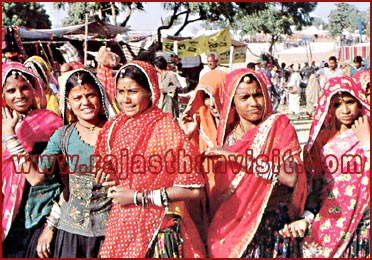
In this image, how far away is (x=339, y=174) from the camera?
352cm

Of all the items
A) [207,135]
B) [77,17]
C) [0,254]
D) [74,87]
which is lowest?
[0,254]

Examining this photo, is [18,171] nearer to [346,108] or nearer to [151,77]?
[151,77]

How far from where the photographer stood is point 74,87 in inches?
132

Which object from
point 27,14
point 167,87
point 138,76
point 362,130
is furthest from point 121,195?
point 27,14

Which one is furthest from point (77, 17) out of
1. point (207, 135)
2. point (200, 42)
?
point (207, 135)

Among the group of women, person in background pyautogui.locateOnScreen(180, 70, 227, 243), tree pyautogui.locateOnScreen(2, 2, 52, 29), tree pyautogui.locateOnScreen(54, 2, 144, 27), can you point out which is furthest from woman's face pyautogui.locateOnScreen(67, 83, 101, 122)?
tree pyautogui.locateOnScreen(2, 2, 52, 29)

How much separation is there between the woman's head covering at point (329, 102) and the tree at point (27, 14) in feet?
87.5

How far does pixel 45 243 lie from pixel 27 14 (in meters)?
29.5

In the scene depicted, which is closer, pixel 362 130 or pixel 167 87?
pixel 362 130

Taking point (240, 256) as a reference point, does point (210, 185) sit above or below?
above

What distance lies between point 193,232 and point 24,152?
39.0 inches

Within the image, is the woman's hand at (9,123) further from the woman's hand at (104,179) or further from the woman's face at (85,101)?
the woman's hand at (104,179)

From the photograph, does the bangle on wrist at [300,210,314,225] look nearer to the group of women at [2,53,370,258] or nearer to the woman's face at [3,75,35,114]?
the group of women at [2,53,370,258]

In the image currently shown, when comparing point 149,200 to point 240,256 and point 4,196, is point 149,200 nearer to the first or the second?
point 240,256
